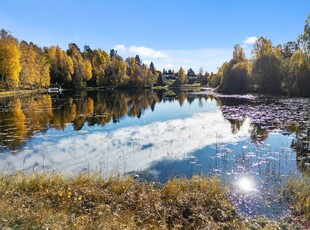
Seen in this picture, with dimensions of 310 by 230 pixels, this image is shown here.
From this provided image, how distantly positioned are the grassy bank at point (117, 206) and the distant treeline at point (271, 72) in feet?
159

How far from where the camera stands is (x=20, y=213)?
20.5 feet

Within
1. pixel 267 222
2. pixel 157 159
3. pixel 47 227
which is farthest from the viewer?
pixel 157 159

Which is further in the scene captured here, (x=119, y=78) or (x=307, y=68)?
(x=119, y=78)

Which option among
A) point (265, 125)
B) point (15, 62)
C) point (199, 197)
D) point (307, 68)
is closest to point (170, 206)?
point (199, 197)

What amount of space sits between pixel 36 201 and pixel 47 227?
7.48 feet

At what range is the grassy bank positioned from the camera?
241 inches

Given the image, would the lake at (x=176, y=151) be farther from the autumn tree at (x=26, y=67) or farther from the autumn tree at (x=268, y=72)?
the autumn tree at (x=26, y=67)

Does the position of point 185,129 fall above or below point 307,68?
below

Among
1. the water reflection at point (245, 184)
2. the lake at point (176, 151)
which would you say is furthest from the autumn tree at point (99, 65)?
the water reflection at point (245, 184)

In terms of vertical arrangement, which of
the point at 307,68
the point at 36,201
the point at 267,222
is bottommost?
the point at 267,222

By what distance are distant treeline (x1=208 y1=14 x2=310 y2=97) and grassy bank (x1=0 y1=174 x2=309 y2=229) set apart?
159 ft

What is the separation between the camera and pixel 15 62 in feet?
175

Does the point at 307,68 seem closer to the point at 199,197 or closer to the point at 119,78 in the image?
the point at 199,197

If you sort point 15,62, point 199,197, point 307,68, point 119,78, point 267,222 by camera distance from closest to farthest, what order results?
point 267,222 < point 199,197 < point 307,68 < point 15,62 < point 119,78
